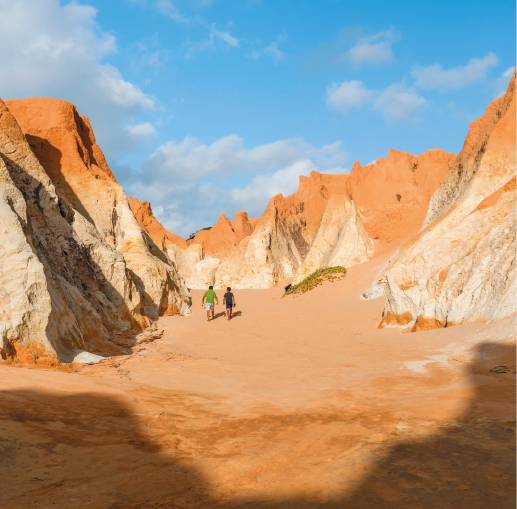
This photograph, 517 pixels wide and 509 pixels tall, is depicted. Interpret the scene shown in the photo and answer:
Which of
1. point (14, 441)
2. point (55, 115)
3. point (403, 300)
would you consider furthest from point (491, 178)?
point (55, 115)

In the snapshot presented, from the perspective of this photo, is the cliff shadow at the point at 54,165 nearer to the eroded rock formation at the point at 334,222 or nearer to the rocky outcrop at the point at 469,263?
the rocky outcrop at the point at 469,263

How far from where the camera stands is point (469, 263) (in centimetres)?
918

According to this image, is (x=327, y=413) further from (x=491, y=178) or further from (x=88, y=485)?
(x=491, y=178)

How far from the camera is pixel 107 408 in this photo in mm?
4125

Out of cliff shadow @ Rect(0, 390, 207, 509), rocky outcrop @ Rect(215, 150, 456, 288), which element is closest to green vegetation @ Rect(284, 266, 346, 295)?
rocky outcrop @ Rect(215, 150, 456, 288)

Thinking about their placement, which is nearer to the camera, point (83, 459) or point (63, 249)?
point (83, 459)

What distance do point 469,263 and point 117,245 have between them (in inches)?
565

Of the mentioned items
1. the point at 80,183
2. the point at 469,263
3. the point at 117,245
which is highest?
the point at 80,183

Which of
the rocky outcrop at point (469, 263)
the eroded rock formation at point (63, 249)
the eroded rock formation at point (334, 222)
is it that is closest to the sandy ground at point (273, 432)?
the rocky outcrop at point (469, 263)

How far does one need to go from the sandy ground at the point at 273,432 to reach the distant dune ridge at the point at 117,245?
4.53ft

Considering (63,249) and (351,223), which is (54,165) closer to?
(63,249)

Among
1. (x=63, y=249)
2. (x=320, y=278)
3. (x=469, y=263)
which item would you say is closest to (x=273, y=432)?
(x=469, y=263)

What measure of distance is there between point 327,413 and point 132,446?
1.99m

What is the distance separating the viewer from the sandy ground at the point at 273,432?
231 centimetres
